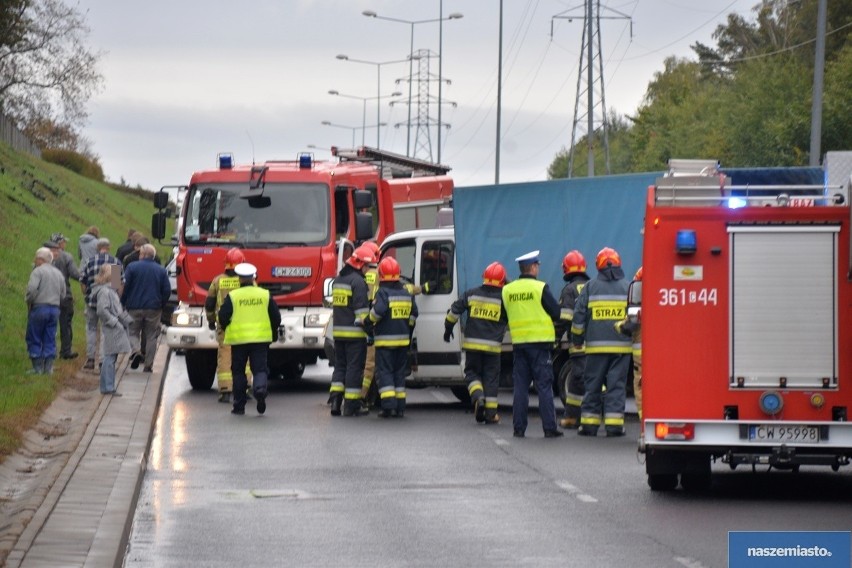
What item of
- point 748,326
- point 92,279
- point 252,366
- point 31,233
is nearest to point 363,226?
point 92,279

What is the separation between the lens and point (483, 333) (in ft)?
61.9

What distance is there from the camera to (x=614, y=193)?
2073 cm

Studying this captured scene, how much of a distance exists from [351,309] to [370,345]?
2.08 ft

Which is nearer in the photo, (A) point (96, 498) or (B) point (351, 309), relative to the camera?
(A) point (96, 498)

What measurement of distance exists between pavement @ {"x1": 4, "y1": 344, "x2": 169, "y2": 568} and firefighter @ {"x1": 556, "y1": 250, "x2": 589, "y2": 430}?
4483 mm

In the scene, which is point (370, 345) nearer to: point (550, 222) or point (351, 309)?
point (351, 309)

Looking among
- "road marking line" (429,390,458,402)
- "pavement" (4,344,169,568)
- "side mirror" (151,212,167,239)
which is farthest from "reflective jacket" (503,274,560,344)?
"side mirror" (151,212,167,239)

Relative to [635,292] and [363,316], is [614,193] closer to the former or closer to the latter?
[363,316]

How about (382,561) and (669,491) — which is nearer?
(382,561)

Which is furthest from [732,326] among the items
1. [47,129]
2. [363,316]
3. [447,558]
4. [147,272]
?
[47,129]

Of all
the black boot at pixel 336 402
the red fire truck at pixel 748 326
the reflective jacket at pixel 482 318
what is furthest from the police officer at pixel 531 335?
the red fire truck at pixel 748 326

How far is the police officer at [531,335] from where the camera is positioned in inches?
712

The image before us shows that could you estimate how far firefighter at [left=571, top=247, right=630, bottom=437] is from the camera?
704 inches

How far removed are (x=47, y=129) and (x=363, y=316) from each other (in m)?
92.5
